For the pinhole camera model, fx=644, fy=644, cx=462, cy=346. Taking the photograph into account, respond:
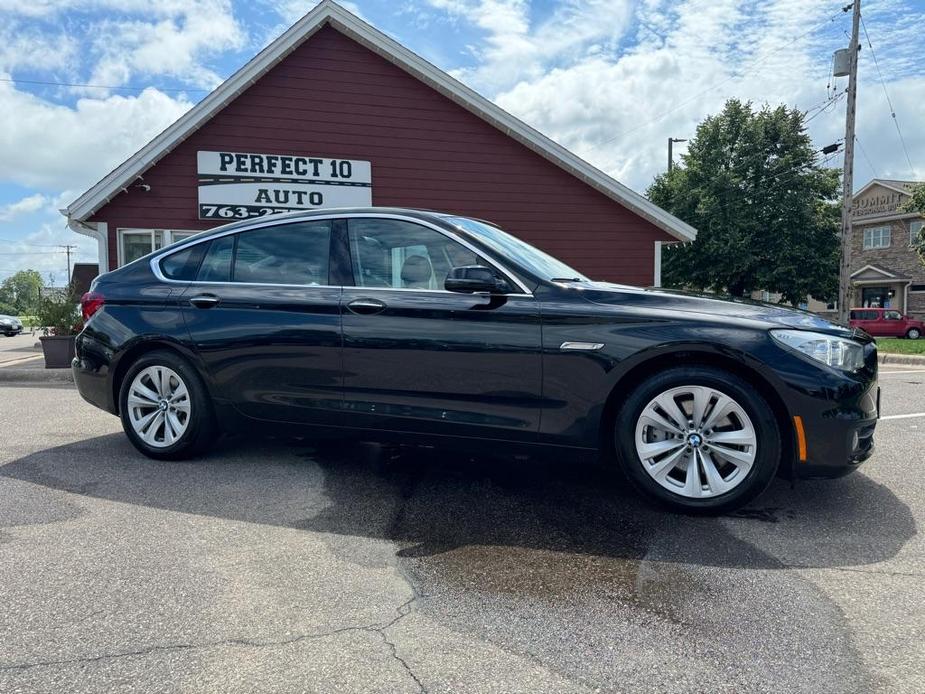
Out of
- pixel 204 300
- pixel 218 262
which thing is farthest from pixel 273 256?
pixel 204 300

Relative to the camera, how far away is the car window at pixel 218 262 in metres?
4.35

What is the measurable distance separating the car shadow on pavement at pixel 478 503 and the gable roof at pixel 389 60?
7.29 metres

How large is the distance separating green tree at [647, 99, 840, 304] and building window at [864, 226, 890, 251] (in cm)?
1183

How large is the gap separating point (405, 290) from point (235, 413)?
56.8 inches

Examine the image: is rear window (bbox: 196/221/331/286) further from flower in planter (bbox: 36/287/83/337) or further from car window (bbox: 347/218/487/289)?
flower in planter (bbox: 36/287/83/337)

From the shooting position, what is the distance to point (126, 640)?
219 cm

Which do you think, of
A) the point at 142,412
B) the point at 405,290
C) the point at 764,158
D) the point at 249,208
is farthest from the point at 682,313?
the point at 764,158

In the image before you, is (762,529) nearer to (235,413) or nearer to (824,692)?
(824,692)

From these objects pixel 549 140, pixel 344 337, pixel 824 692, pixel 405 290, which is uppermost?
pixel 549 140

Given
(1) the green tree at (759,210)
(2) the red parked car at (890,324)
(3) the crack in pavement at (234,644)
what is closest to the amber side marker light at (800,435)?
(3) the crack in pavement at (234,644)

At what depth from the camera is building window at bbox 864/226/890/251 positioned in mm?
37438

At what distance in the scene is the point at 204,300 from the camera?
4.26 meters

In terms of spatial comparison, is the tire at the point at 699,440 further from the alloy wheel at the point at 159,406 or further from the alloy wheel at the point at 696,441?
the alloy wheel at the point at 159,406

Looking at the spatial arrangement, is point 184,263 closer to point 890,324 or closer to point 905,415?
point 905,415
